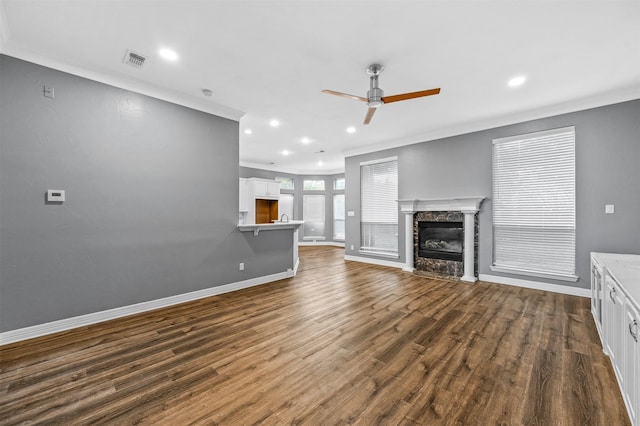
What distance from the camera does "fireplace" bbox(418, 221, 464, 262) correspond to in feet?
16.9

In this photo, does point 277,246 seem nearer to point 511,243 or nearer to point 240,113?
point 240,113

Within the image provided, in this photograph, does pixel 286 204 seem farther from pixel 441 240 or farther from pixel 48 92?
pixel 48 92

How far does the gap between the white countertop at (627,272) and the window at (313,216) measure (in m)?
8.23

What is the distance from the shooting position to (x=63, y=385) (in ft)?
6.14

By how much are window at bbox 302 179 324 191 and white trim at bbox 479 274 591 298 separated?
6.85 meters

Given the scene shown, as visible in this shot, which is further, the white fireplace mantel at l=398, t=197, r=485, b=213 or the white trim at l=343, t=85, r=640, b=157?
the white fireplace mantel at l=398, t=197, r=485, b=213

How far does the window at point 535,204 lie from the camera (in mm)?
4066

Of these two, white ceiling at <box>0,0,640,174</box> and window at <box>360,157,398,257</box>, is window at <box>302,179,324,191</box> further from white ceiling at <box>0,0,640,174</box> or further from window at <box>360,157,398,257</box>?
white ceiling at <box>0,0,640,174</box>

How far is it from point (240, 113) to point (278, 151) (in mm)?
2880

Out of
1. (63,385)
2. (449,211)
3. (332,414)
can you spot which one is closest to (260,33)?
(332,414)

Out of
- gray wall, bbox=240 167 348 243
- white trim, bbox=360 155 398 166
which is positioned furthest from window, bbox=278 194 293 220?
white trim, bbox=360 155 398 166

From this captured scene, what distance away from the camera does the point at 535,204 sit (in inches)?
171

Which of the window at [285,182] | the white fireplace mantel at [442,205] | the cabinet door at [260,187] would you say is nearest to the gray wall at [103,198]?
the white fireplace mantel at [442,205]

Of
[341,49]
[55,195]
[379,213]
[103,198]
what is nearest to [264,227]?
[103,198]
